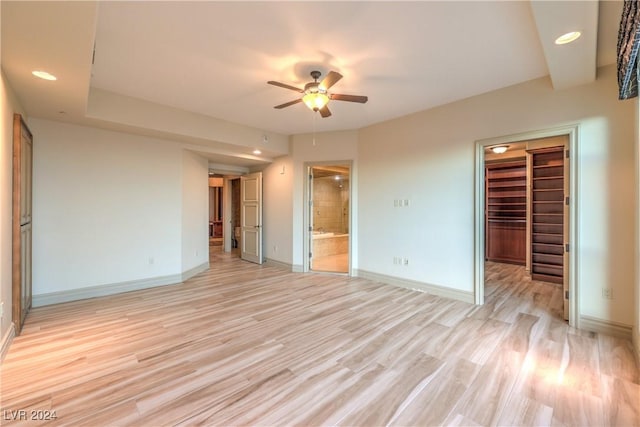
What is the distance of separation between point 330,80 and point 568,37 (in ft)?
6.45

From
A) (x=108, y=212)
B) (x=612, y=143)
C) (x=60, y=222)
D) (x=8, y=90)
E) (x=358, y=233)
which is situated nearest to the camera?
(x=8, y=90)

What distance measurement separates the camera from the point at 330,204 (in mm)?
9555

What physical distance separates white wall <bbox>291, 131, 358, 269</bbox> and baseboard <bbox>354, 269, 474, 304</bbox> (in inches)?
15.2

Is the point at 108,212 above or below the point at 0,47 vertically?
below

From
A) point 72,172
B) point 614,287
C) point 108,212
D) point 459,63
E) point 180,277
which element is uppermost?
point 459,63

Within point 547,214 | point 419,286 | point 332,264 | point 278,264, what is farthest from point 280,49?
point 547,214

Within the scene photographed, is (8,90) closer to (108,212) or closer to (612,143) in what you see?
(108,212)

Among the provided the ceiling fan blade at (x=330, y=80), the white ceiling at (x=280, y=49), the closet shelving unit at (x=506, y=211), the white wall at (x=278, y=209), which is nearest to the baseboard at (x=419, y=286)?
the white wall at (x=278, y=209)

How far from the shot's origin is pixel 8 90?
2.54m

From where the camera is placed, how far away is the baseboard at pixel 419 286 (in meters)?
3.90

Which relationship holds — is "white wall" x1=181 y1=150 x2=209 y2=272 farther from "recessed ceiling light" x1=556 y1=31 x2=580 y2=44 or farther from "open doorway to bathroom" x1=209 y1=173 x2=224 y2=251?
"recessed ceiling light" x1=556 y1=31 x2=580 y2=44

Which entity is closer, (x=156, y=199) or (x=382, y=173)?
(x=156, y=199)

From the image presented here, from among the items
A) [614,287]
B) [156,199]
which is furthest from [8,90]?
[614,287]

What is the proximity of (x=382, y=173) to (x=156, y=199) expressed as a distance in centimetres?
393
